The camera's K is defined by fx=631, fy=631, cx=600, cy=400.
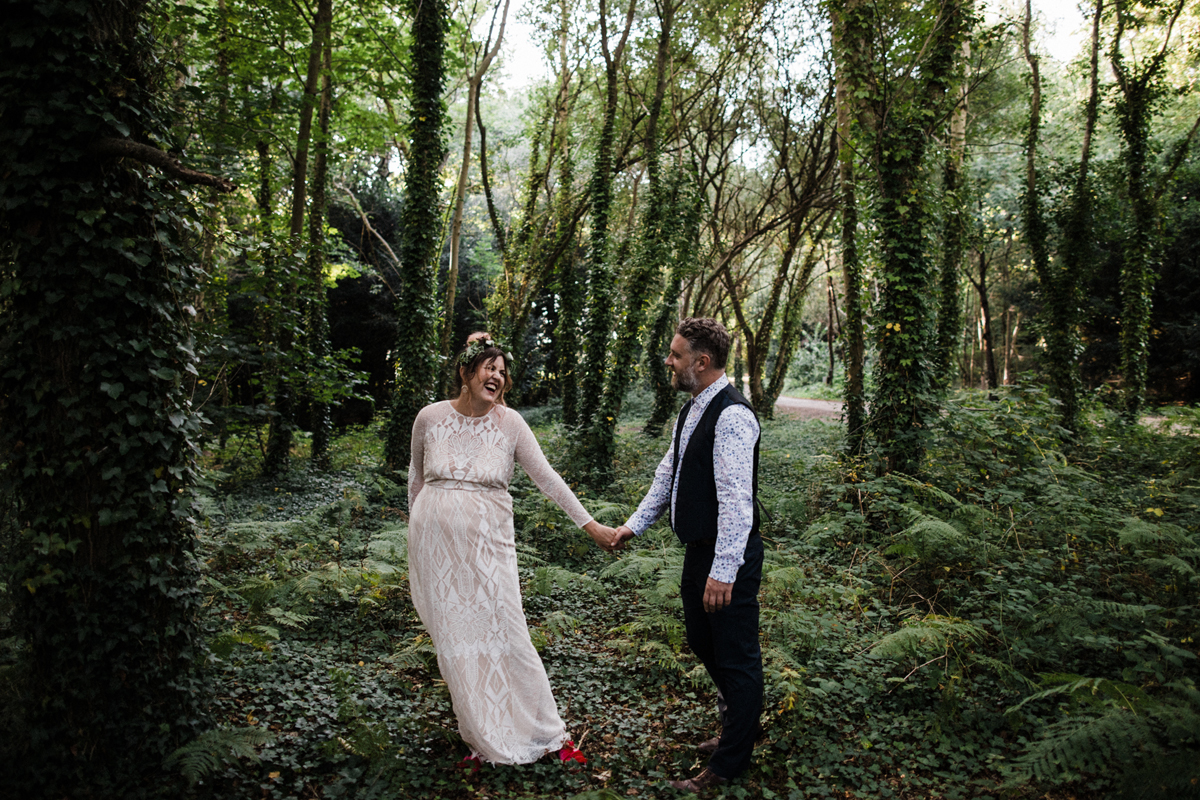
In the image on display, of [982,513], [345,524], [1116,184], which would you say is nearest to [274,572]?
[345,524]

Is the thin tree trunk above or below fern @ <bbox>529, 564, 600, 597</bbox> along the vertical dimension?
above

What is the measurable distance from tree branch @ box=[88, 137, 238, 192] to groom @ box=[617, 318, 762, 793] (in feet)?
7.92

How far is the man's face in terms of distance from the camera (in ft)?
12.3

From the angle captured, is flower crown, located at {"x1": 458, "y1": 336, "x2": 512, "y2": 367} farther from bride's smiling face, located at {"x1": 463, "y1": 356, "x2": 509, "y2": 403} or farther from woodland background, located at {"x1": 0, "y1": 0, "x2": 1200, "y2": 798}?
woodland background, located at {"x1": 0, "y1": 0, "x2": 1200, "y2": 798}

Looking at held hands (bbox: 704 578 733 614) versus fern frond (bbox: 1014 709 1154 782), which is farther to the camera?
held hands (bbox: 704 578 733 614)

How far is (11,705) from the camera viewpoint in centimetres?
314

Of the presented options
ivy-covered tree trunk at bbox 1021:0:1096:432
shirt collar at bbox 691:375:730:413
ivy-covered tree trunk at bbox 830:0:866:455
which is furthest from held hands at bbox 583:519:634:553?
ivy-covered tree trunk at bbox 1021:0:1096:432

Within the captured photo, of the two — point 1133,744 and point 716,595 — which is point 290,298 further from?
point 1133,744

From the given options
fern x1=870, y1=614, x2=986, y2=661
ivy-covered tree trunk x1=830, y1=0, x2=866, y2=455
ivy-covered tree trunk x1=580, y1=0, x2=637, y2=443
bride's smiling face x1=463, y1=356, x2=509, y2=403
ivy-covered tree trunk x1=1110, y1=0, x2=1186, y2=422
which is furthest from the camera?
ivy-covered tree trunk x1=1110, y1=0, x2=1186, y2=422

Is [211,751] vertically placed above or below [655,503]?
below

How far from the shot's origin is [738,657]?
3.50 m

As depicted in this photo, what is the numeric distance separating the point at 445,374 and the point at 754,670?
15.2 m

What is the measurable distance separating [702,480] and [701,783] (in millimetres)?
1719

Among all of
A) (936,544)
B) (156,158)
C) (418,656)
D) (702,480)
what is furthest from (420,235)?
(936,544)
